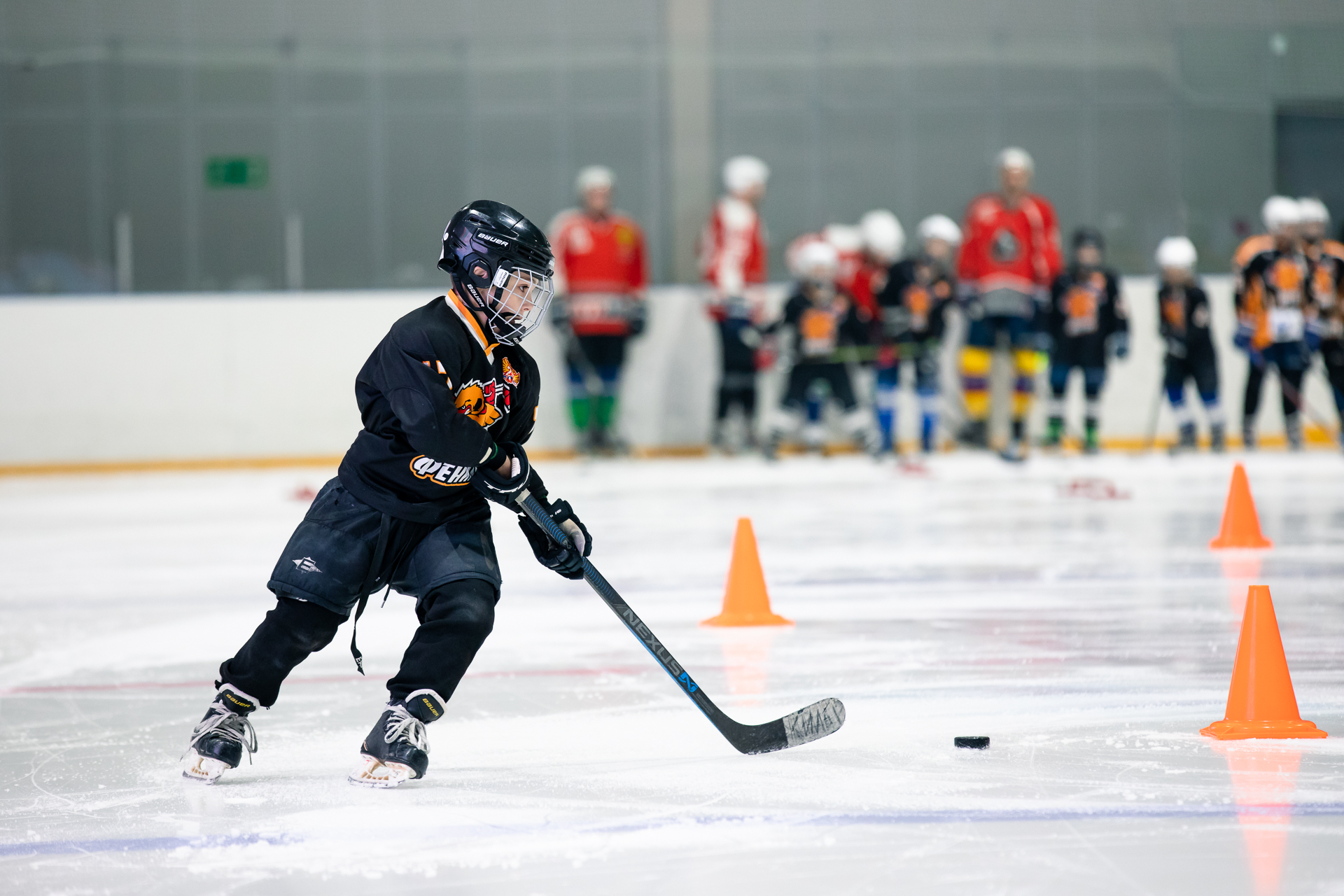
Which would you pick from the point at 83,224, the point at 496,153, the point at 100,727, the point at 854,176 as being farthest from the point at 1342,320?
the point at 100,727

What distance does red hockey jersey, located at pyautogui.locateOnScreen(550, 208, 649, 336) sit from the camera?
1080 cm

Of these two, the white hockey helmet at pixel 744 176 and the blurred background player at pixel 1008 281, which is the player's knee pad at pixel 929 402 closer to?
the blurred background player at pixel 1008 281

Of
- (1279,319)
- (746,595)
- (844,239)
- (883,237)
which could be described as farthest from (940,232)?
(746,595)

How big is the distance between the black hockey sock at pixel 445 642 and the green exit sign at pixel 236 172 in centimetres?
899

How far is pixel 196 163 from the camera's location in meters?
11.1

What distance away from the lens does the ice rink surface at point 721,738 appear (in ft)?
7.14

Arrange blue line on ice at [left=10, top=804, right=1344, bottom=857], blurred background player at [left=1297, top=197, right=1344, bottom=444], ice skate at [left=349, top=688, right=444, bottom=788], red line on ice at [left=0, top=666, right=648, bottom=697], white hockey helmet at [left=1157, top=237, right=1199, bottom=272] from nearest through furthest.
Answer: blue line on ice at [left=10, top=804, right=1344, bottom=857] < ice skate at [left=349, top=688, right=444, bottom=788] < red line on ice at [left=0, top=666, right=648, bottom=697] < blurred background player at [left=1297, top=197, right=1344, bottom=444] < white hockey helmet at [left=1157, top=237, right=1199, bottom=272]

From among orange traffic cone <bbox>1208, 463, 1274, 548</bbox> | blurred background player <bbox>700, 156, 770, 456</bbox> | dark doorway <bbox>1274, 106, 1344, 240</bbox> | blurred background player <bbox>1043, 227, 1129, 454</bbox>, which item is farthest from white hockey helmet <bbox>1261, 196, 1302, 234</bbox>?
orange traffic cone <bbox>1208, 463, 1274, 548</bbox>

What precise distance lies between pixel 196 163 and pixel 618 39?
3055mm

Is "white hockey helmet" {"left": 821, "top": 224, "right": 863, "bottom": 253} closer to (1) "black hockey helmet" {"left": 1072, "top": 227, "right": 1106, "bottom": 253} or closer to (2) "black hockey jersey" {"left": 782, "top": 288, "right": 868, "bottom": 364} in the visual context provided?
(2) "black hockey jersey" {"left": 782, "top": 288, "right": 868, "bottom": 364}

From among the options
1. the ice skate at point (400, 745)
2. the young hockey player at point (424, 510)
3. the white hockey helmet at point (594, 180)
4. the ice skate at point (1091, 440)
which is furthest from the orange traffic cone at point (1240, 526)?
the white hockey helmet at point (594, 180)

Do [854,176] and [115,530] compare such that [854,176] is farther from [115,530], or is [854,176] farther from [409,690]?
[409,690]

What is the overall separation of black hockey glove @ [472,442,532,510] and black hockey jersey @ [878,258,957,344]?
8.16 m

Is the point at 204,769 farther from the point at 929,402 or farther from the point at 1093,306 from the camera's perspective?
the point at 1093,306
